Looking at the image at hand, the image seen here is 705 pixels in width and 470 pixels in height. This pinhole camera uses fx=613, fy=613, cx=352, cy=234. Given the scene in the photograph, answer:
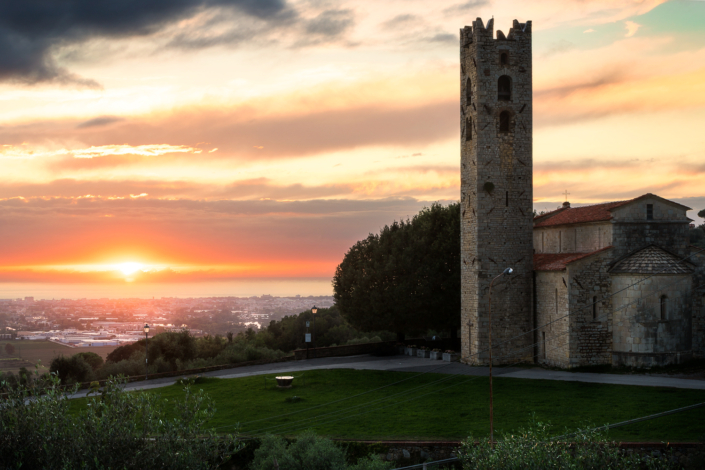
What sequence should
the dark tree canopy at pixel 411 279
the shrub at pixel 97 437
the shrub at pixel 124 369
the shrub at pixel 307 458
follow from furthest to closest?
the shrub at pixel 124 369, the dark tree canopy at pixel 411 279, the shrub at pixel 307 458, the shrub at pixel 97 437

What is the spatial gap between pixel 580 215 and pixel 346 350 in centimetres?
2085

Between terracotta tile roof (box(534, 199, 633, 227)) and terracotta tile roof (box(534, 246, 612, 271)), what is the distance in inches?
88.5

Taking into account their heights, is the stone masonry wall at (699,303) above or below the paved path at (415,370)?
above

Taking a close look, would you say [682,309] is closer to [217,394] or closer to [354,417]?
[354,417]

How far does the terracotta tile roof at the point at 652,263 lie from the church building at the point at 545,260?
6 centimetres

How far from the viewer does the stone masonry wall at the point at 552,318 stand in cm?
3734

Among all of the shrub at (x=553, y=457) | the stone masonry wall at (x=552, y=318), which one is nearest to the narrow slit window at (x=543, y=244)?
the stone masonry wall at (x=552, y=318)

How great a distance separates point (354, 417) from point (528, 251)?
1828 cm

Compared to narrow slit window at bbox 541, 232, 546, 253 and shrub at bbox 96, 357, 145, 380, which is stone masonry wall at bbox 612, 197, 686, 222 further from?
shrub at bbox 96, 357, 145, 380

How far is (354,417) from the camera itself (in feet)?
96.6

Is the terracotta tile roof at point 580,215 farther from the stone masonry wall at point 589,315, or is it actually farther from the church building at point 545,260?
the stone masonry wall at point 589,315

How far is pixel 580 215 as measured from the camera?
41.9 m

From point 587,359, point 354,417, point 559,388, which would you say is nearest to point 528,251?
point 587,359

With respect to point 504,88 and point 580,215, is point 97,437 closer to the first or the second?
point 504,88
